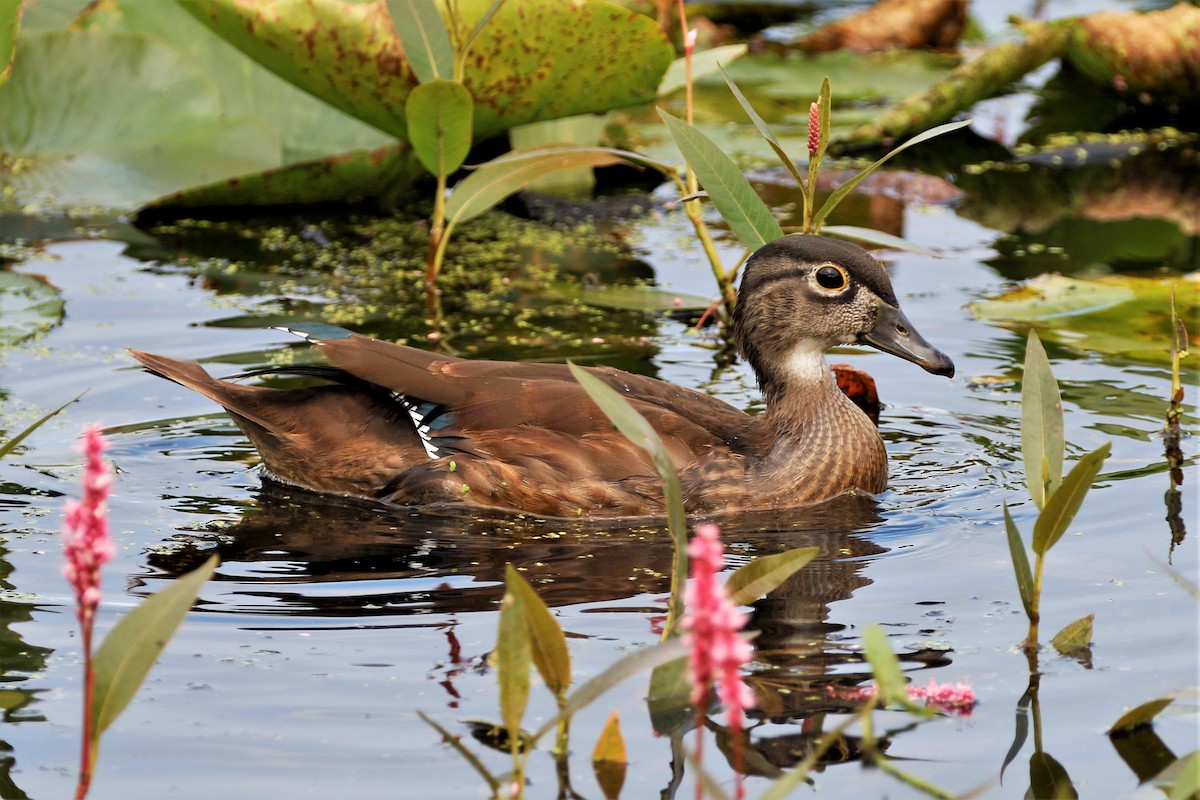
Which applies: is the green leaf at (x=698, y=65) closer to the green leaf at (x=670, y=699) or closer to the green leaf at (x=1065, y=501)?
the green leaf at (x=1065, y=501)

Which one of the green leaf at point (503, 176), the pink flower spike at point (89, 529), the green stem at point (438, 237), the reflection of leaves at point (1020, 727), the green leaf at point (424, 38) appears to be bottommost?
the reflection of leaves at point (1020, 727)

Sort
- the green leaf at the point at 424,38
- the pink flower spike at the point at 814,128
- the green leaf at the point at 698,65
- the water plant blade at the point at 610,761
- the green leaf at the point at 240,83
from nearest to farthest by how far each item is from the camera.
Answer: the water plant blade at the point at 610,761, the pink flower spike at the point at 814,128, the green leaf at the point at 424,38, the green leaf at the point at 698,65, the green leaf at the point at 240,83

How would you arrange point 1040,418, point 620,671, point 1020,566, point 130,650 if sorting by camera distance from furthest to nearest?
point 1040,418
point 1020,566
point 620,671
point 130,650

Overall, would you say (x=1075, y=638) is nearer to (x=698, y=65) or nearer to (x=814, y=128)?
(x=814, y=128)

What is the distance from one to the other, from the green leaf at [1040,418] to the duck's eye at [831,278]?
5.75ft

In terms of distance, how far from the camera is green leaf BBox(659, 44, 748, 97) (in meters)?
7.23

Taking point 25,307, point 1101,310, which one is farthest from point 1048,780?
point 25,307

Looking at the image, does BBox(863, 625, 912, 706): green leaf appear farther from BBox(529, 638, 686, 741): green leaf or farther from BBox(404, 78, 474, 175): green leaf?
BBox(404, 78, 474, 175): green leaf

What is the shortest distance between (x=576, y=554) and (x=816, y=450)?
3.46 feet

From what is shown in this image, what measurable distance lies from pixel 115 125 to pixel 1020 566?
20.4ft

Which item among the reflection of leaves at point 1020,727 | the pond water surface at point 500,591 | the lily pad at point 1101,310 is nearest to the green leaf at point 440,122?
the pond water surface at point 500,591

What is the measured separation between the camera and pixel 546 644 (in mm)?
3387

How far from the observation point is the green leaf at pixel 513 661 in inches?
127

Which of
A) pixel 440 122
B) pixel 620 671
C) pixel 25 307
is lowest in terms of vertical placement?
pixel 620 671
